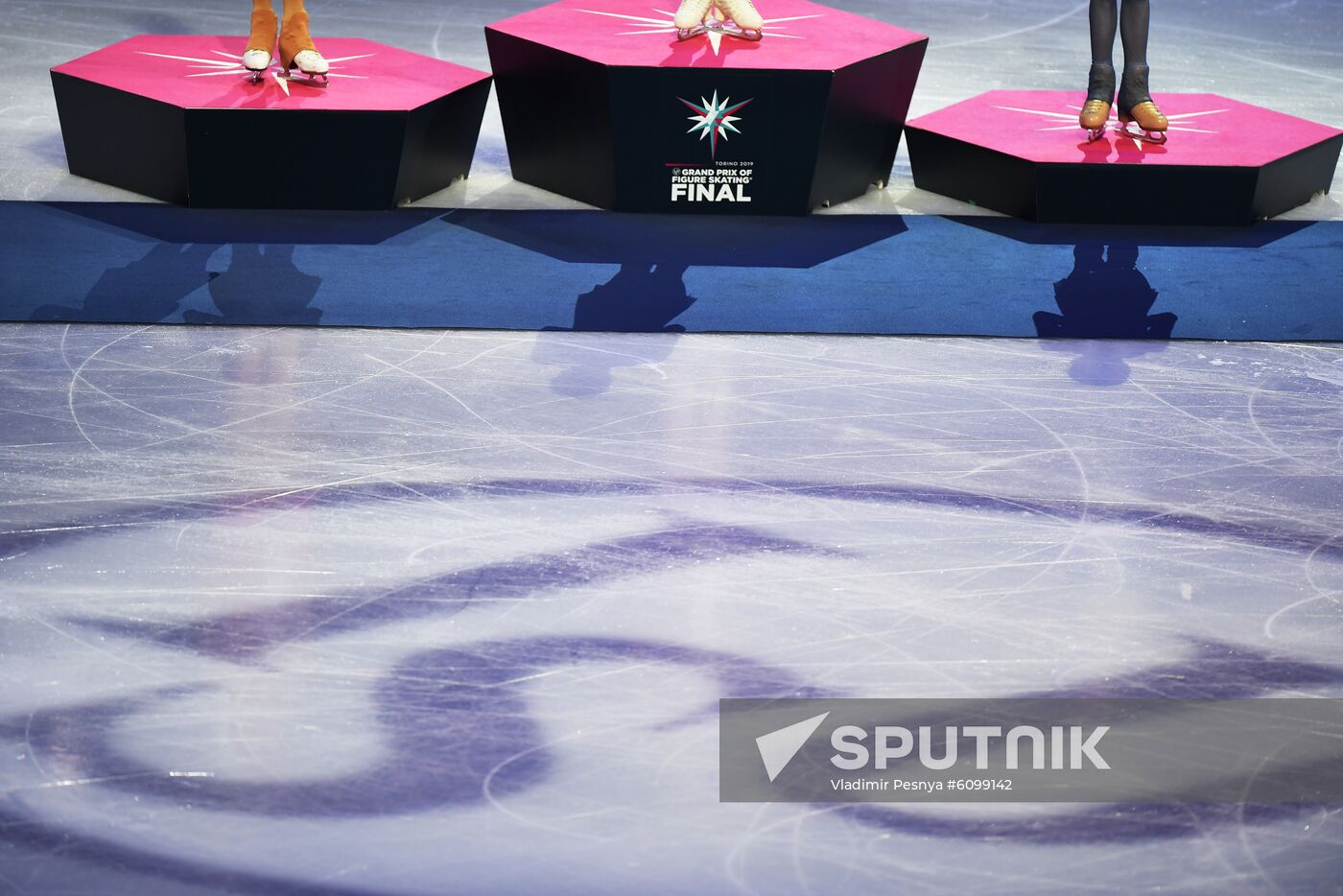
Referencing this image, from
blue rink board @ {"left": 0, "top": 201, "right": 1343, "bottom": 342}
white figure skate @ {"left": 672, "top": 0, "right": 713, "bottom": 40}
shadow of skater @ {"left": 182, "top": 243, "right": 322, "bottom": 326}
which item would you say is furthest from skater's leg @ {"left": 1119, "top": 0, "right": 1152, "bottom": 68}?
shadow of skater @ {"left": 182, "top": 243, "right": 322, "bottom": 326}

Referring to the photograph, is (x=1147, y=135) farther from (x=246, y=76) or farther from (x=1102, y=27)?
(x=246, y=76)

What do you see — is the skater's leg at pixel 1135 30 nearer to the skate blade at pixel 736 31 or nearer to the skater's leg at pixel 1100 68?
the skater's leg at pixel 1100 68

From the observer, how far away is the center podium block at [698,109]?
15.9 feet

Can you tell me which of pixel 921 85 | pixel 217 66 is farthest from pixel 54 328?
pixel 921 85

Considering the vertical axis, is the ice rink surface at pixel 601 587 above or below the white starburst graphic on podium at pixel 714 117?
below

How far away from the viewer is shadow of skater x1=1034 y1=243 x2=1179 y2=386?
418 centimetres

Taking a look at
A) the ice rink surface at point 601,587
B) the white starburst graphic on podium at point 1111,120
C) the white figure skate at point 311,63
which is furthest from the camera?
the white starburst graphic on podium at point 1111,120

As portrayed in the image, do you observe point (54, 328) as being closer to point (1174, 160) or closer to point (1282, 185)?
point (1174, 160)

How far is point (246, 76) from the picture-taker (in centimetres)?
506

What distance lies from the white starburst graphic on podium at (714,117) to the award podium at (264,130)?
732 mm

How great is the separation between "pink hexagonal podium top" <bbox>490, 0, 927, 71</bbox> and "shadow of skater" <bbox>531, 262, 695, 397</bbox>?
0.67m

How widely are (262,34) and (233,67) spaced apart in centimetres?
18

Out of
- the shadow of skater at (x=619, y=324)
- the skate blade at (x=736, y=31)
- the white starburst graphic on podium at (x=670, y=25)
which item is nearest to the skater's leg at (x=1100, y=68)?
the white starburst graphic on podium at (x=670, y=25)

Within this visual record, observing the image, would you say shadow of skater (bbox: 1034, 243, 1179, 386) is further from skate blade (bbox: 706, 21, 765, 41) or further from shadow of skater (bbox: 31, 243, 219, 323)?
shadow of skater (bbox: 31, 243, 219, 323)
